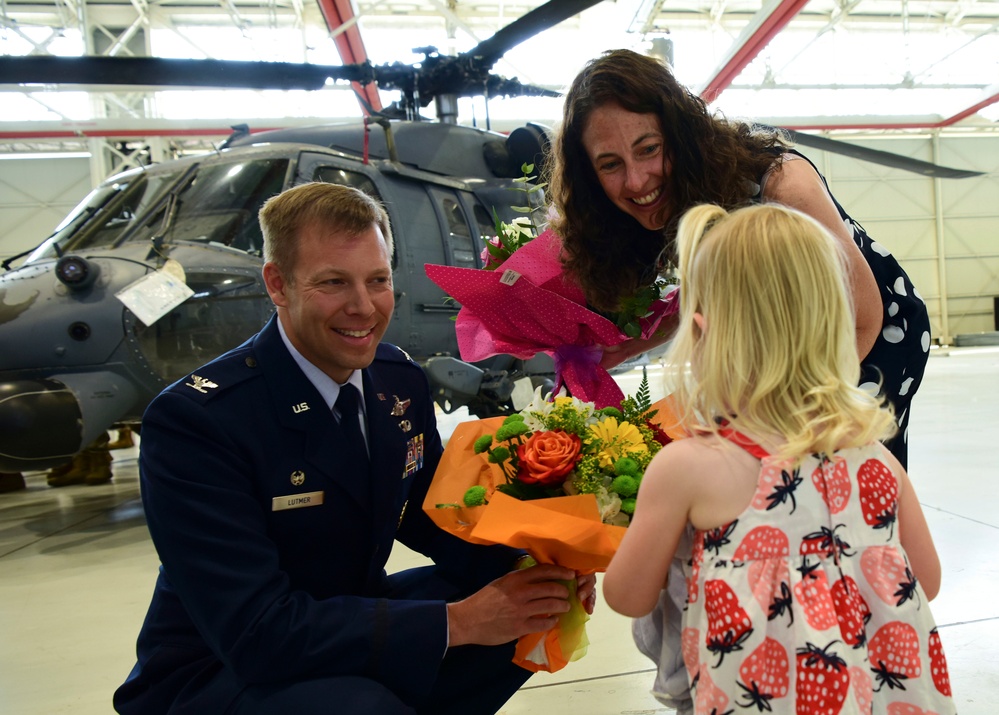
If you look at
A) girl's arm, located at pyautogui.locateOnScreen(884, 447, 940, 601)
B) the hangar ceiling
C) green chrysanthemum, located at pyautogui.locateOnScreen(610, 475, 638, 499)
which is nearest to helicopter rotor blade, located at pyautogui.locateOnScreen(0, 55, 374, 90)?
green chrysanthemum, located at pyautogui.locateOnScreen(610, 475, 638, 499)

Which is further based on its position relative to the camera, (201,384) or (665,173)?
(665,173)

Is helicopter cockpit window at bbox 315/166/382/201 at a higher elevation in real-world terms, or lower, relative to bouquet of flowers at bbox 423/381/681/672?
higher

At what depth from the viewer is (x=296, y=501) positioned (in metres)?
1.72

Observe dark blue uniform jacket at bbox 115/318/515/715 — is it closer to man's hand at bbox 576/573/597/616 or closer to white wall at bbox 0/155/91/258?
man's hand at bbox 576/573/597/616

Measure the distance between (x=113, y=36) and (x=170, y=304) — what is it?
1373 centimetres

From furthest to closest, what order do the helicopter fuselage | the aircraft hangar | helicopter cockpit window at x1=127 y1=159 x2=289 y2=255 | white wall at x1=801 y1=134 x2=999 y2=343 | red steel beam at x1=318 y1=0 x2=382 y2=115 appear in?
1. white wall at x1=801 y1=134 x2=999 y2=343
2. red steel beam at x1=318 y1=0 x2=382 y2=115
3. helicopter cockpit window at x1=127 y1=159 x2=289 y2=255
4. the helicopter fuselage
5. the aircraft hangar

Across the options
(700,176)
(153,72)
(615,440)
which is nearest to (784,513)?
(615,440)

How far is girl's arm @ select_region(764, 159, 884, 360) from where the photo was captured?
1.72 meters

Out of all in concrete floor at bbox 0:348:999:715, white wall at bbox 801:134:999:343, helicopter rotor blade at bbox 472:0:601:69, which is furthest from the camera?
white wall at bbox 801:134:999:343

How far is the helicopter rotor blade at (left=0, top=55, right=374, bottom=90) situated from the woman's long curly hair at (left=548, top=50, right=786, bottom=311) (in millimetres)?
3347

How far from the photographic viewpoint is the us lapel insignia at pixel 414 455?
1994 mm

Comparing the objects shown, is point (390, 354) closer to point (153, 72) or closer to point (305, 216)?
point (305, 216)

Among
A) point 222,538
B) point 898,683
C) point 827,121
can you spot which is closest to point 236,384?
point 222,538

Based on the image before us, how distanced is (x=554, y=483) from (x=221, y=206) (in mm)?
4131
